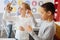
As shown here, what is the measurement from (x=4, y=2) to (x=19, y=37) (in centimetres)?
29

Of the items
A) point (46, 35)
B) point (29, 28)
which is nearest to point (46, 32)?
point (46, 35)

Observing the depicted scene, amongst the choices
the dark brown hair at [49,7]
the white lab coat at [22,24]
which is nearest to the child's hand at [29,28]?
the white lab coat at [22,24]

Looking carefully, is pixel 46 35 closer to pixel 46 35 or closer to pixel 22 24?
A: pixel 46 35

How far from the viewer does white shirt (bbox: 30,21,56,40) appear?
1352 mm

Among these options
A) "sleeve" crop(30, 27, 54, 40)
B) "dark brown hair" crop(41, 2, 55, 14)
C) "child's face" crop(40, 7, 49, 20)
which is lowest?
"sleeve" crop(30, 27, 54, 40)

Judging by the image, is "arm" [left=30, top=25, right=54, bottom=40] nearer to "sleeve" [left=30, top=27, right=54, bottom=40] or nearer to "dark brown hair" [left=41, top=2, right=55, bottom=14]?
"sleeve" [left=30, top=27, right=54, bottom=40]

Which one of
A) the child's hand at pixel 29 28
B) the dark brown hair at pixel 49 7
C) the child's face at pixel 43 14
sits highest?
the dark brown hair at pixel 49 7

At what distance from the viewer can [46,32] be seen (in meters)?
1.35

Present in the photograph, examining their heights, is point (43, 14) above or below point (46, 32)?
above

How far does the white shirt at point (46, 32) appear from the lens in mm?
1352

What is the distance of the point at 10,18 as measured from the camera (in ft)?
4.58

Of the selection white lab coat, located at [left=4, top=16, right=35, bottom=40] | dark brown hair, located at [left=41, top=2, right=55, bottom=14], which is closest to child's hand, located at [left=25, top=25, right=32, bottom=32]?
white lab coat, located at [left=4, top=16, right=35, bottom=40]

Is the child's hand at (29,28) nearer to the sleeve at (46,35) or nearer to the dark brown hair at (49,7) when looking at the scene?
the sleeve at (46,35)

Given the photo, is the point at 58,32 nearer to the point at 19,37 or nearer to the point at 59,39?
the point at 59,39
